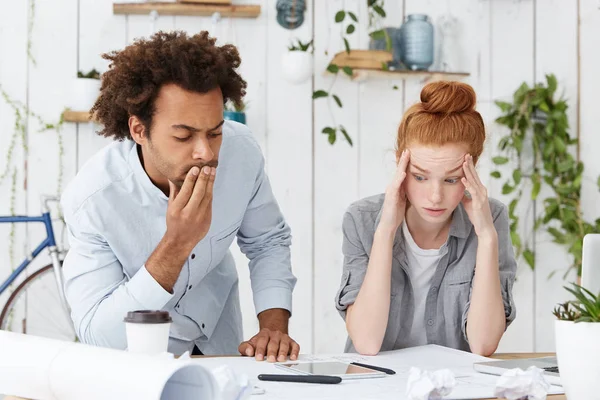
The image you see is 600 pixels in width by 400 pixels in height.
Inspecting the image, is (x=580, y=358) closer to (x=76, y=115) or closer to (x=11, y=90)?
(x=76, y=115)

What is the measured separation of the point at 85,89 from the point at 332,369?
2280 millimetres

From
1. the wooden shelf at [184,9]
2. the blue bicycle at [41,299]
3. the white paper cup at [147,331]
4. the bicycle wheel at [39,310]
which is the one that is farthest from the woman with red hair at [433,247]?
the bicycle wheel at [39,310]

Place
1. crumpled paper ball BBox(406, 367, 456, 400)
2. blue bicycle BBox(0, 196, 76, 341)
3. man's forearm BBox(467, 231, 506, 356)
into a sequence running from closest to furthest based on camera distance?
crumpled paper ball BBox(406, 367, 456, 400), man's forearm BBox(467, 231, 506, 356), blue bicycle BBox(0, 196, 76, 341)

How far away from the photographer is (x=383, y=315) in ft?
5.66

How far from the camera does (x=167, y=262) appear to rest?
5.17 feet

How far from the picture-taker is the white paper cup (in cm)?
113

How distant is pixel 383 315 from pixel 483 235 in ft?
0.92

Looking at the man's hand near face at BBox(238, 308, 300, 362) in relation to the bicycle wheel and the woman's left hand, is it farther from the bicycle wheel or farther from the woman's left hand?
the bicycle wheel

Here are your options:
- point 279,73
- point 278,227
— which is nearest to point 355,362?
point 278,227

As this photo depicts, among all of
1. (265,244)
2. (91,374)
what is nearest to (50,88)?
(265,244)

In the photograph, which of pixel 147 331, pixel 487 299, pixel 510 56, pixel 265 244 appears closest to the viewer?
pixel 147 331

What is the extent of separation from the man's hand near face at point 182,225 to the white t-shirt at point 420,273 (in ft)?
1.63

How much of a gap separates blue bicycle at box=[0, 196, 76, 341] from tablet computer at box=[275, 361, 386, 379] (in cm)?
212

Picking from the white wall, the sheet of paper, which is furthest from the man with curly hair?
the white wall
